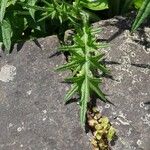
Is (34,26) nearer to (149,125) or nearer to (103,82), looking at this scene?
(103,82)

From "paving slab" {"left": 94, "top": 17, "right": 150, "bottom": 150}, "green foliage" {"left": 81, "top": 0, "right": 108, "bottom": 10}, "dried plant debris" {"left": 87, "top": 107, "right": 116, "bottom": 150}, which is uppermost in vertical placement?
"green foliage" {"left": 81, "top": 0, "right": 108, "bottom": 10}

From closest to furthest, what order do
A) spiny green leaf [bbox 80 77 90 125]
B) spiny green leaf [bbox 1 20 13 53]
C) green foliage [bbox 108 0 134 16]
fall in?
spiny green leaf [bbox 80 77 90 125] < spiny green leaf [bbox 1 20 13 53] < green foliage [bbox 108 0 134 16]

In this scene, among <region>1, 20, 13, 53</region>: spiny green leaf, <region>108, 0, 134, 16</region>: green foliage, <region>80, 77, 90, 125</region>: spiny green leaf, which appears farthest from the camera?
<region>108, 0, 134, 16</region>: green foliage

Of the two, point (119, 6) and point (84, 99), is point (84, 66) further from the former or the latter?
point (119, 6)

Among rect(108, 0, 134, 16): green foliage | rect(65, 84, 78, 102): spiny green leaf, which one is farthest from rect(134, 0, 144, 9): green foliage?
rect(65, 84, 78, 102): spiny green leaf

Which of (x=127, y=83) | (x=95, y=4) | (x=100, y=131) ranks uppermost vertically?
(x=95, y=4)

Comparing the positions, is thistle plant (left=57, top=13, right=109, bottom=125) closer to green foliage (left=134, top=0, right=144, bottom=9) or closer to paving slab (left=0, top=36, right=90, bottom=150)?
paving slab (left=0, top=36, right=90, bottom=150)

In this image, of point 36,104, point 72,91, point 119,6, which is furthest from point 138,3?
point 36,104
